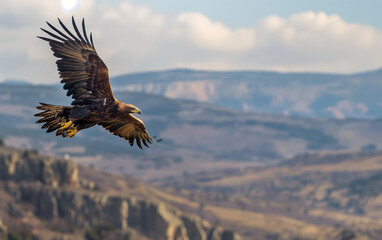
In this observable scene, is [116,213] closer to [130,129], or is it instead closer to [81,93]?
[130,129]

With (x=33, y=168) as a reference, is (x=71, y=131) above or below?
above

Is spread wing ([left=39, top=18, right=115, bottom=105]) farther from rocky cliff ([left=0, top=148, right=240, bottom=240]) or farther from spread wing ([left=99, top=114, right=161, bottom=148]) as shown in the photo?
A: rocky cliff ([left=0, top=148, right=240, bottom=240])

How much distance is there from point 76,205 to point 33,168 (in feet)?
33.7

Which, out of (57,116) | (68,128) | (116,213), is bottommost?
(116,213)

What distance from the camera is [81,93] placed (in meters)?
23.0

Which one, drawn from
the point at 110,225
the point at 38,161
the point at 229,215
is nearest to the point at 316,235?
the point at 229,215

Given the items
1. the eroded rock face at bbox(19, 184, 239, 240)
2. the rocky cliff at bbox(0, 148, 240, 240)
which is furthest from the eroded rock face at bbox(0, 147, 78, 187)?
the eroded rock face at bbox(19, 184, 239, 240)

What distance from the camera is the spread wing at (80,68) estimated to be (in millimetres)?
23016

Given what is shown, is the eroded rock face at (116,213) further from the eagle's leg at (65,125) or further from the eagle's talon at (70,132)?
the eagle's leg at (65,125)

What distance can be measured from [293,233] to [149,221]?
5190cm

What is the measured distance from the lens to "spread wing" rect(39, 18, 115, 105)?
23016 millimetres

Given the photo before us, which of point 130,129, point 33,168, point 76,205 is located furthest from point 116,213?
point 130,129

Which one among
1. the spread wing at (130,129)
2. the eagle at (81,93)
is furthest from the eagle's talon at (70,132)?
the spread wing at (130,129)

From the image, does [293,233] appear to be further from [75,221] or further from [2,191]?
[2,191]
